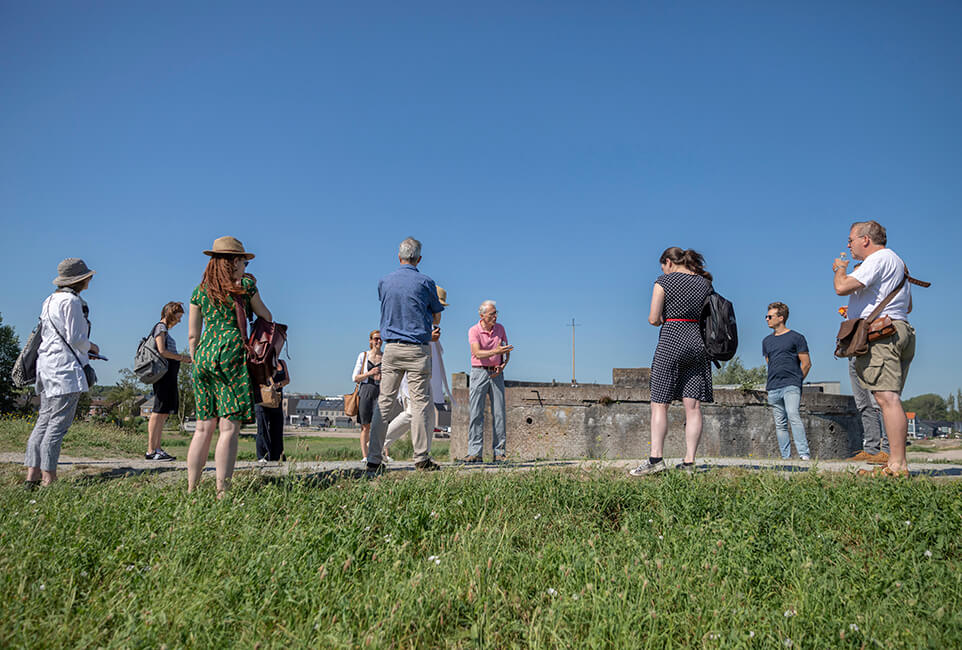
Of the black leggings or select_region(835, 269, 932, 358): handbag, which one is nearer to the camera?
select_region(835, 269, 932, 358): handbag

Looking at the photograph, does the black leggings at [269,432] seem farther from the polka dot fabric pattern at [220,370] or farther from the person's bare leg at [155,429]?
the polka dot fabric pattern at [220,370]

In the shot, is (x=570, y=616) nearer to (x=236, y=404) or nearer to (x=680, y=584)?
(x=680, y=584)

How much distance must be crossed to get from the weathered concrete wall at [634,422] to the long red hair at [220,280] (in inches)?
270

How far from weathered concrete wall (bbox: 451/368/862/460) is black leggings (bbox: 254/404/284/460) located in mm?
4420

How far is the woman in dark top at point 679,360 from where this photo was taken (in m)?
5.52

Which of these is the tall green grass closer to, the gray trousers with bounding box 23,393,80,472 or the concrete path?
the gray trousers with bounding box 23,393,80,472

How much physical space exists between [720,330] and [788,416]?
360cm

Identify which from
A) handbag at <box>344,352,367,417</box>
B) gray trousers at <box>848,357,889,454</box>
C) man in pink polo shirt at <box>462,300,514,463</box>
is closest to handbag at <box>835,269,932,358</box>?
gray trousers at <box>848,357,889,454</box>

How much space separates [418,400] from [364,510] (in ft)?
7.21

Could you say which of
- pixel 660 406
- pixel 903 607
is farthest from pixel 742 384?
pixel 903 607

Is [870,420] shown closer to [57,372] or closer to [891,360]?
[891,360]

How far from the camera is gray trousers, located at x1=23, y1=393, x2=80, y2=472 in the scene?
5.21 metres

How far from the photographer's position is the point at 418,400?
6047mm

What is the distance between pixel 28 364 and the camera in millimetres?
5359
